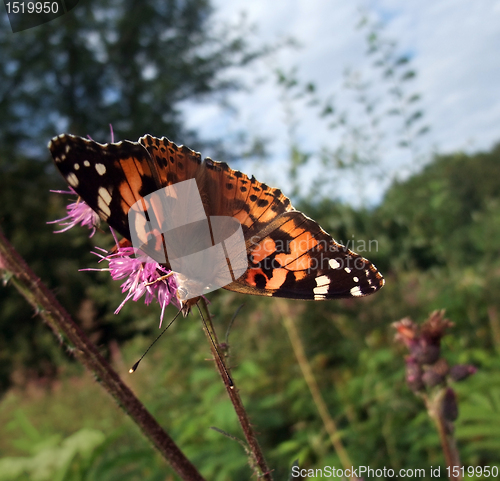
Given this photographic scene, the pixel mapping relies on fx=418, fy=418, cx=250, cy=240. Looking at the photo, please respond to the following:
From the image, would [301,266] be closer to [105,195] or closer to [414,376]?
[105,195]

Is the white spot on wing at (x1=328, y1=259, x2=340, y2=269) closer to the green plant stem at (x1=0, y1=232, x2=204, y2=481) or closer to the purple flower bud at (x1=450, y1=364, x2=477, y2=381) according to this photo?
the green plant stem at (x1=0, y1=232, x2=204, y2=481)

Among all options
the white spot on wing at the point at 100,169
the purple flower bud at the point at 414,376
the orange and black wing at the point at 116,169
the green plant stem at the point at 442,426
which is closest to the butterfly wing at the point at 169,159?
the orange and black wing at the point at 116,169

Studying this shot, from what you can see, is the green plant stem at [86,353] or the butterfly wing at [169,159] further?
the butterfly wing at [169,159]

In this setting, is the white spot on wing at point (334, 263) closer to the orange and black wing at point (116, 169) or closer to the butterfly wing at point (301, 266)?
the butterfly wing at point (301, 266)

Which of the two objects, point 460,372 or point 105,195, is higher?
point 105,195

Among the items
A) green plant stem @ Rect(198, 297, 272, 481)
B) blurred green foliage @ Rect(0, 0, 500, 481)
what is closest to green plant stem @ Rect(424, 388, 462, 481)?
blurred green foliage @ Rect(0, 0, 500, 481)

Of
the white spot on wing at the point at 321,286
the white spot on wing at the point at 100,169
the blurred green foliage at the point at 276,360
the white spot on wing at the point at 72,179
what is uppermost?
the white spot on wing at the point at 100,169

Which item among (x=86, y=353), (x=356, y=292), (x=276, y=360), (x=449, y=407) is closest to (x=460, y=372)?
(x=449, y=407)
